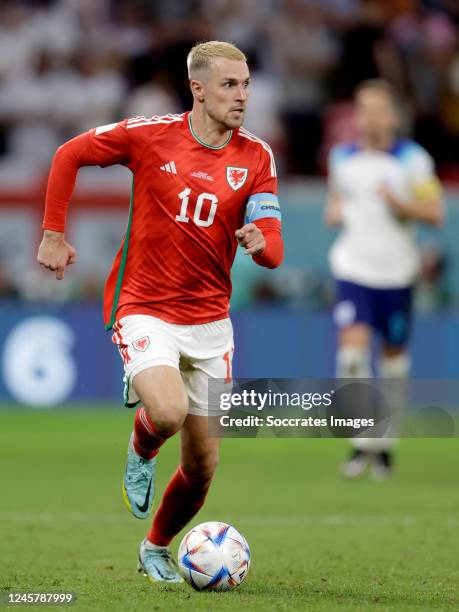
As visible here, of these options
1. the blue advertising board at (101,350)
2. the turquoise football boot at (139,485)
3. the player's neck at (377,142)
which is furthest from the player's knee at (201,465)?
the blue advertising board at (101,350)

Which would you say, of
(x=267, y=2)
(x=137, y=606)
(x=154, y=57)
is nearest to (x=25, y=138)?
(x=154, y=57)

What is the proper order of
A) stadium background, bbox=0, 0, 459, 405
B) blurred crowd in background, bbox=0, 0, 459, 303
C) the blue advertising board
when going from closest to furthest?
the blue advertising board < stadium background, bbox=0, 0, 459, 405 < blurred crowd in background, bbox=0, 0, 459, 303

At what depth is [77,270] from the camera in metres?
15.5

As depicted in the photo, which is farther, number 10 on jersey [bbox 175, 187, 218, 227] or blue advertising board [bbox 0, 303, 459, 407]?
blue advertising board [bbox 0, 303, 459, 407]

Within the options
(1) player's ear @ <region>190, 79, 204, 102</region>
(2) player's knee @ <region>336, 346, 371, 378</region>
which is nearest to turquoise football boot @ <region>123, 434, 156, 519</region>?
(1) player's ear @ <region>190, 79, 204, 102</region>

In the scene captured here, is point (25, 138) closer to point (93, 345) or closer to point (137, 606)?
point (93, 345)

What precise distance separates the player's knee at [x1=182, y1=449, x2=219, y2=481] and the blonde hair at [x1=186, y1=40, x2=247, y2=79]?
167 cm

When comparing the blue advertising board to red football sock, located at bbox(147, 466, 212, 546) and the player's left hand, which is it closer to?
red football sock, located at bbox(147, 466, 212, 546)

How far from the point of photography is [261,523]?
26.5ft

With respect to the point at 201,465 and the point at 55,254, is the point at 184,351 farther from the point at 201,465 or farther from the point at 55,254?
the point at 55,254

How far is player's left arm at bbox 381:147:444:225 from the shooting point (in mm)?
10586

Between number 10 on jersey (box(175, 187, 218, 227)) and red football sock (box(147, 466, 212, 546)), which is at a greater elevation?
number 10 on jersey (box(175, 187, 218, 227))

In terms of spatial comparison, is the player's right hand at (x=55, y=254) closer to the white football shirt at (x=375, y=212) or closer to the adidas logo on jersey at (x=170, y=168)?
the adidas logo on jersey at (x=170, y=168)

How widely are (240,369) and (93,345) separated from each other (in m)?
1.57
